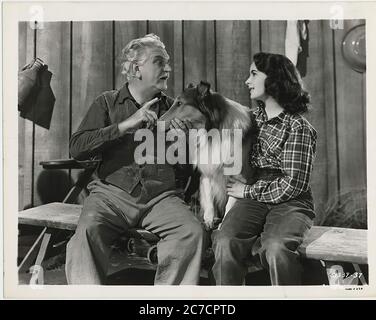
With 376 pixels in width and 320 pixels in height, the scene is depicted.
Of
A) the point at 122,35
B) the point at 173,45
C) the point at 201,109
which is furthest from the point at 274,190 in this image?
the point at 122,35

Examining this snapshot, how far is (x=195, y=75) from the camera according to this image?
143 cm

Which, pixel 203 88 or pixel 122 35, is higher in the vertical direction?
pixel 122 35

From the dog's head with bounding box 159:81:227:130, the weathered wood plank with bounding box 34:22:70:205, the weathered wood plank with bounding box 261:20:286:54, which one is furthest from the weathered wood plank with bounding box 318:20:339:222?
the weathered wood plank with bounding box 34:22:70:205

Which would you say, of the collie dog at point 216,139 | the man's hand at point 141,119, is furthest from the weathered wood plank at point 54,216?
the collie dog at point 216,139

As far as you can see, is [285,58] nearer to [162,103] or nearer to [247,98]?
[247,98]

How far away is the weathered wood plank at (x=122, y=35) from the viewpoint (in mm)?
1439

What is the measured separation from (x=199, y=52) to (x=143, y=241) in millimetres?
677

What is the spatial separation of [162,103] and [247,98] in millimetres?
293

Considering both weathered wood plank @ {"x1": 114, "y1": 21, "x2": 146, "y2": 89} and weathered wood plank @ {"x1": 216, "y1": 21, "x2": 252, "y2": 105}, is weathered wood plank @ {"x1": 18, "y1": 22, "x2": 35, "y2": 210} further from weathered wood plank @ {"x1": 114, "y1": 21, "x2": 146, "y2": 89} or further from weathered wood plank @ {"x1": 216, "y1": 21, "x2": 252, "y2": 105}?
weathered wood plank @ {"x1": 216, "y1": 21, "x2": 252, "y2": 105}

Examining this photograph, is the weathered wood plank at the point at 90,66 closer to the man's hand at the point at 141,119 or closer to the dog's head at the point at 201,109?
the man's hand at the point at 141,119

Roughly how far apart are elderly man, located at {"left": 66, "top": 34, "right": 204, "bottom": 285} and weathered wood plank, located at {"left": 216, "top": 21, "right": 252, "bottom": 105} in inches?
7.4

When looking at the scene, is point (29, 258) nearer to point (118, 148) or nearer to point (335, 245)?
point (118, 148)

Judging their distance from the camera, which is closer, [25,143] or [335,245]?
[335,245]

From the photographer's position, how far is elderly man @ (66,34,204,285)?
1.39m
